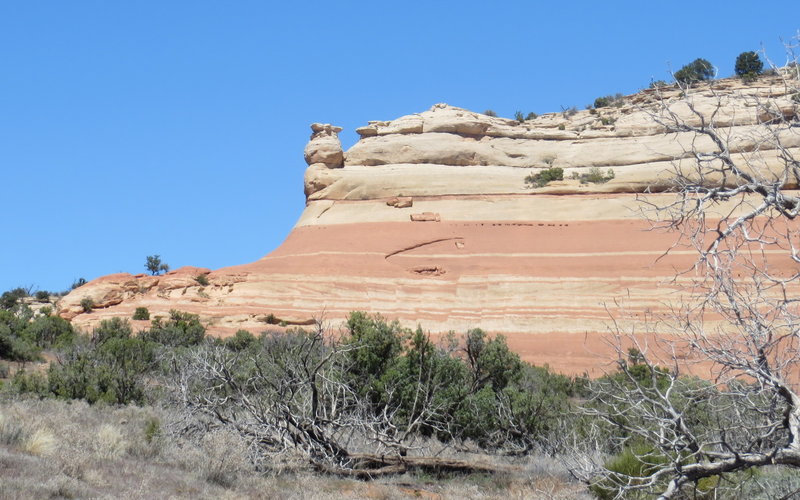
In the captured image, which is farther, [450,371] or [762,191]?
[450,371]

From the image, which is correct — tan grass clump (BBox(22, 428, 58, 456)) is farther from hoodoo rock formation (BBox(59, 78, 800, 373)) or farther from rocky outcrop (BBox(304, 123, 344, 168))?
rocky outcrop (BBox(304, 123, 344, 168))

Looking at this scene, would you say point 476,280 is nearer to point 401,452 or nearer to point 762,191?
point 401,452

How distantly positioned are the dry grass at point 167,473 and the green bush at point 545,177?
37.1 m

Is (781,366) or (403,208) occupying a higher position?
(403,208)

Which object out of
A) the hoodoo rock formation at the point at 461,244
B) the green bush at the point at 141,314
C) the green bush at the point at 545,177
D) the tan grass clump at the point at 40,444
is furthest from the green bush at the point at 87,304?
the tan grass clump at the point at 40,444

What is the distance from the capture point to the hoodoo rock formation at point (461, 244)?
1515 inches

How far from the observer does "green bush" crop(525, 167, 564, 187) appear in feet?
160

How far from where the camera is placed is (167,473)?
9797 mm

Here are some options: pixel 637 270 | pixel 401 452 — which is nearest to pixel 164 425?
pixel 401 452

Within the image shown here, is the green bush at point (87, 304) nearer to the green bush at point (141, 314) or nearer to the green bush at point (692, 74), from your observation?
the green bush at point (141, 314)

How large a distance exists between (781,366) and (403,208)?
139ft

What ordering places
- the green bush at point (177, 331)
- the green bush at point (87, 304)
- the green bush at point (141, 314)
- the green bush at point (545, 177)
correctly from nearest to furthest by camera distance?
the green bush at point (177, 331)
the green bush at point (141, 314)
the green bush at point (87, 304)
the green bush at point (545, 177)

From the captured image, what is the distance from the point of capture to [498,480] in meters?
11.3

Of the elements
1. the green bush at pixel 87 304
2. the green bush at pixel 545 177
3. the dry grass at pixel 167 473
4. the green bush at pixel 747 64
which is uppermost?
the green bush at pixel 747 64
